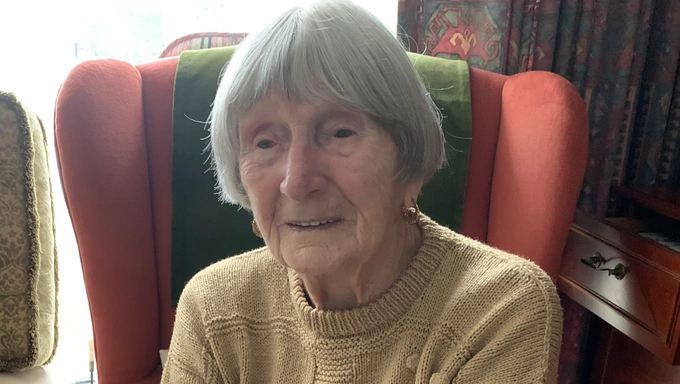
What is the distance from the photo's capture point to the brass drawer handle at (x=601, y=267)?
4.00ft

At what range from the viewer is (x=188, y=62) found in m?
1.16

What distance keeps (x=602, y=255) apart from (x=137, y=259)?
1058mm

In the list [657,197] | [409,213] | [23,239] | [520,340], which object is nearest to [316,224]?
[409,213]

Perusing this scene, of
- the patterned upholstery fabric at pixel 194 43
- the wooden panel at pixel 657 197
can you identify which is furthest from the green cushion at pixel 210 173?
the wooden panel at pixel 657 197

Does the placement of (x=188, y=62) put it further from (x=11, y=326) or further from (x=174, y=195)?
(x=11, y=326)

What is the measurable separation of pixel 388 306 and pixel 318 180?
238mm

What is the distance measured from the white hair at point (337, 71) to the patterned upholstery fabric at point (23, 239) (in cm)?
57

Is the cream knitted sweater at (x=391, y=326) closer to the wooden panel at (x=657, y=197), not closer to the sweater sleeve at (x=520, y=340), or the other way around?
the sweater sleeve at (x=520, y=340)

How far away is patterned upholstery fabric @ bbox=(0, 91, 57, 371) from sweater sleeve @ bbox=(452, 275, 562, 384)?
0.86 metres

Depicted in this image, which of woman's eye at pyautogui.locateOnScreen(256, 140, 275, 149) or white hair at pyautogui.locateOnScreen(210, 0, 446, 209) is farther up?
white hair at pyautogui.locateOnScreen(210, 0, 446, 209)

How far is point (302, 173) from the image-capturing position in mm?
708

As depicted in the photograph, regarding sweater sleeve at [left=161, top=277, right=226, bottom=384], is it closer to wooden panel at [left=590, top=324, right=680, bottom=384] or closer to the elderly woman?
the elderly woman

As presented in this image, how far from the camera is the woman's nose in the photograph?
2.32 ft

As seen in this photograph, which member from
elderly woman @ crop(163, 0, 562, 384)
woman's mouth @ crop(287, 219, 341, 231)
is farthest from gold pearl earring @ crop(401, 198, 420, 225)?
woman's mouth @ crop(287, 219, 341, 231)
